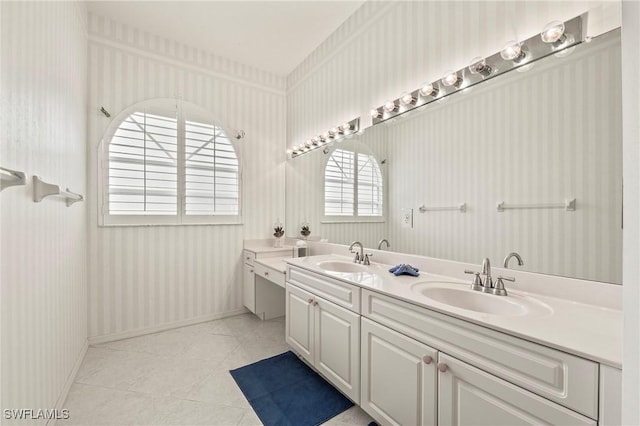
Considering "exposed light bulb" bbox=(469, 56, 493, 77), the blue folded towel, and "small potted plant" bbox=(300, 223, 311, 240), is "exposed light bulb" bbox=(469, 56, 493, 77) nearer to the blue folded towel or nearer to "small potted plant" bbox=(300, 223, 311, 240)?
the blue folded towel

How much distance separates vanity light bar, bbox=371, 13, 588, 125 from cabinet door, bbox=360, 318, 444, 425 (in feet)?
4.83

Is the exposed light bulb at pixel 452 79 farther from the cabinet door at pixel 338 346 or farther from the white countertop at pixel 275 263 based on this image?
the white countertop at pixel 275 263

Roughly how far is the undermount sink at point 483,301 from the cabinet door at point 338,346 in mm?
453

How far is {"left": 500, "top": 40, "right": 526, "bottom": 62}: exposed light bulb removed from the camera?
1.36m

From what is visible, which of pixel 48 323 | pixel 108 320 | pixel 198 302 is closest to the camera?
pixel 48 323

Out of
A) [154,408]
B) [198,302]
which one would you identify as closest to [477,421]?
[154,408]

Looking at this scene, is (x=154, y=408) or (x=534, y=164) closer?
(x=534, y=164)

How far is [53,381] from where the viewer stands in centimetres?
154

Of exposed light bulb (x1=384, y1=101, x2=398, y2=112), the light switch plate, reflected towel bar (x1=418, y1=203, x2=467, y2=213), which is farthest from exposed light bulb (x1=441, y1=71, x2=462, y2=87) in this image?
the light switch plate

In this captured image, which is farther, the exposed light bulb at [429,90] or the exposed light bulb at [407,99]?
the exposed light bulb at [407,99]

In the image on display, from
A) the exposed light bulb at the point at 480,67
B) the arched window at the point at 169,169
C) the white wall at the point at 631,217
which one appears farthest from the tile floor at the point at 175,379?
the exposed light bulb at the point at 480,67

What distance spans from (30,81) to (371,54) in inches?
86.8

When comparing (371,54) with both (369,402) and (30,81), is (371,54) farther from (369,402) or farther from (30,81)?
(369,402)

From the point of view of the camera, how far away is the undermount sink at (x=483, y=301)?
118cm
